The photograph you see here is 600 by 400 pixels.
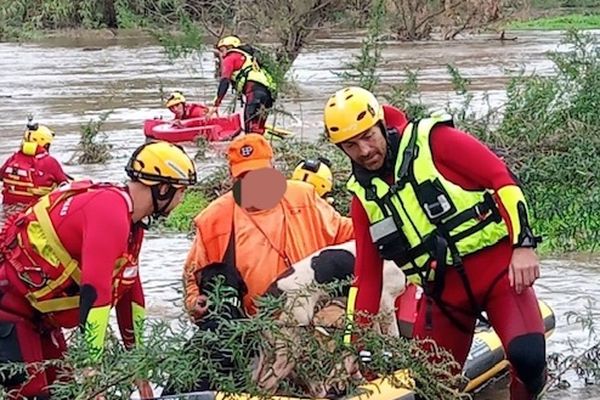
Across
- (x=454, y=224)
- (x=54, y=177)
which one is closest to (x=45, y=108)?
(x=54, y=177)

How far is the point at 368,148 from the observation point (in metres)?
4.81

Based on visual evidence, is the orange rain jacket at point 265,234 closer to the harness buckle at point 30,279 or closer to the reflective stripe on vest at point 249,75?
the harness buckle at point 30,279

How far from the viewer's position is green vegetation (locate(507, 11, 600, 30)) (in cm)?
4446

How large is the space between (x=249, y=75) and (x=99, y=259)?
420 inches

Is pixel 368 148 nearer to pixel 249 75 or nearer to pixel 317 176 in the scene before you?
pixel 317 176

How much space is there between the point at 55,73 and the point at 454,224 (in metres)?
26.3

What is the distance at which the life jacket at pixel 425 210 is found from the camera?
4.85 metres

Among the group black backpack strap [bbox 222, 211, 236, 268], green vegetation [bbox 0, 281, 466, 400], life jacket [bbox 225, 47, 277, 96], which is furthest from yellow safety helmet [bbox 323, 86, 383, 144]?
life jacket [bbox 225, 47, 277, 96]

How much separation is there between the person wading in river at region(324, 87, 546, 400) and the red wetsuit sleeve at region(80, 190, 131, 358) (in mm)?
891

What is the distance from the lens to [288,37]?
26.6 meters

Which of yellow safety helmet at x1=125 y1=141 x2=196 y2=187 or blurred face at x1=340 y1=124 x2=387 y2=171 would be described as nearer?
blurred face at x1=340 y1=124 x2=387 y2=171

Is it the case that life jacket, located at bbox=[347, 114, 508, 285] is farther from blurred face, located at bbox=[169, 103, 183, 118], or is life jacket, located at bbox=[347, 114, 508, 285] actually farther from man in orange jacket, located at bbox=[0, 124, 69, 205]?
blurred face, located at bbox=[169, 103, 183, 118]

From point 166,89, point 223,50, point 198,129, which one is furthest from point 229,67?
point 166,89

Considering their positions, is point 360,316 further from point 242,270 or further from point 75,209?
point 242,270
